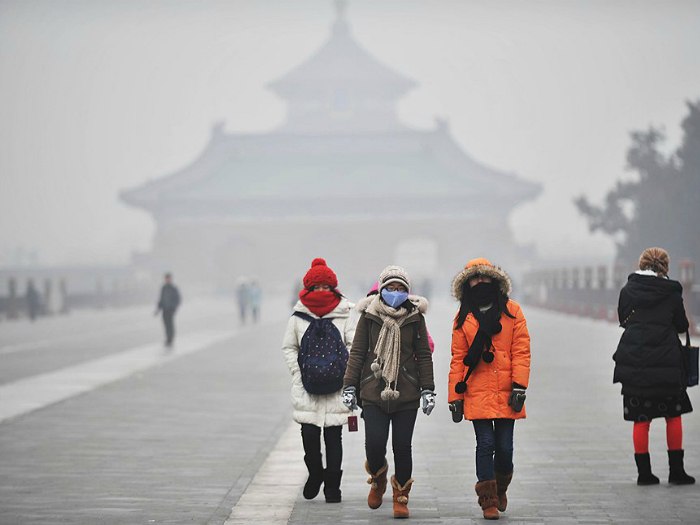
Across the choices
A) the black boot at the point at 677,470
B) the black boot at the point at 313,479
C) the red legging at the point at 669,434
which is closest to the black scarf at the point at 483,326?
the black boot at the point at 313,479

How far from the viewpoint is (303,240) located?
7531 cm

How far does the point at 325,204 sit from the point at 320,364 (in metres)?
68.1

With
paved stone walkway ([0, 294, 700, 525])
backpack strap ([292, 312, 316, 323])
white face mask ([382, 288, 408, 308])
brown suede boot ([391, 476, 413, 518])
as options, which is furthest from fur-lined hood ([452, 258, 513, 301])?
paved stone walkway ([0, 294, 700, 525])

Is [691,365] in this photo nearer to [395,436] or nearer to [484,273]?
[484,273]

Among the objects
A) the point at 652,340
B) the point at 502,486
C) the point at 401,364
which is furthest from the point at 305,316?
the point at 652,340

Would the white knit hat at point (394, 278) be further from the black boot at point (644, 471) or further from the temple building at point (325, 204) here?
the temple building at point (325, 204)

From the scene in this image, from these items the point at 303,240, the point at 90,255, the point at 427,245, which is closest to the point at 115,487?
the point at 303,240

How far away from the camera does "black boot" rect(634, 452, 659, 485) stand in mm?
8422

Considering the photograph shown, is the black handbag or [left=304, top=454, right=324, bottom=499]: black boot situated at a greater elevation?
the black handbag

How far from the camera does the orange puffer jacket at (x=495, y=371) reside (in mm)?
7484

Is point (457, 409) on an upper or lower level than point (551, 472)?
upper

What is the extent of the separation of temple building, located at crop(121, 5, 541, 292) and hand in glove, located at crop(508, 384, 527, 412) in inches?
2524

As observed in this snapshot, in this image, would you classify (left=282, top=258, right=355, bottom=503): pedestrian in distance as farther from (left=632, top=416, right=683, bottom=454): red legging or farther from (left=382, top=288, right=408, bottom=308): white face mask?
(left=632, top=416, right=683, bottom=454): red legging

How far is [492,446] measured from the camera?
7.52 metres
